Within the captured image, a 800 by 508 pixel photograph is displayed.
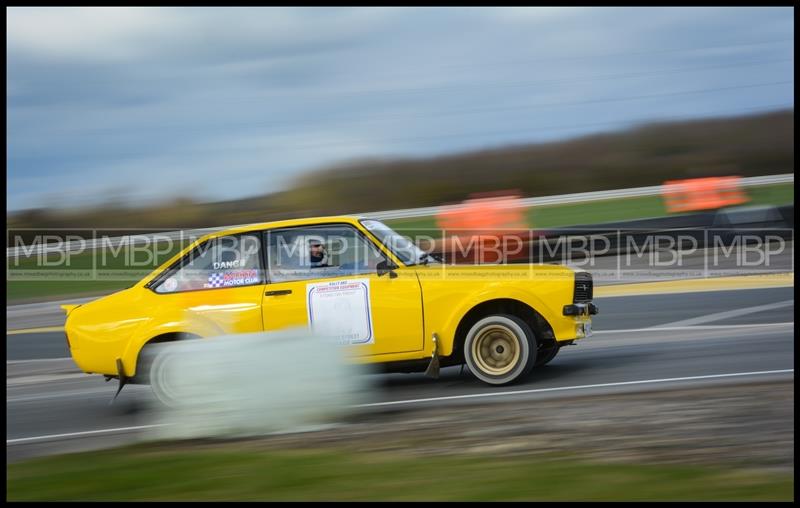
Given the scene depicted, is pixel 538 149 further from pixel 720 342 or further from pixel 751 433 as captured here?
pixel 751 433

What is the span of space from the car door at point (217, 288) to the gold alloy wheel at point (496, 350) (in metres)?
1.93

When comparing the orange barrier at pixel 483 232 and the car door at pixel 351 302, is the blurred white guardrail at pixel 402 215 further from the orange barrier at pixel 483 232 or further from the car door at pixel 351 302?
the car door at pixel 351 302

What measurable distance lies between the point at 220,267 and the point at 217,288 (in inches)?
7.9

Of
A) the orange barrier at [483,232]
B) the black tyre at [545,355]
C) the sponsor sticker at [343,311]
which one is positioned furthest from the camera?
the orange barrier at [483,232]

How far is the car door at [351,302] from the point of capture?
7312 millimetres

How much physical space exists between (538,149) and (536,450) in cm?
2494

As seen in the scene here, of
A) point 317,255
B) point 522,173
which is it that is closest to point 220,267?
point 317,255

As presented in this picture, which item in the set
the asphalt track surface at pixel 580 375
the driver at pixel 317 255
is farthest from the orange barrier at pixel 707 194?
the driver at pixel 317 255

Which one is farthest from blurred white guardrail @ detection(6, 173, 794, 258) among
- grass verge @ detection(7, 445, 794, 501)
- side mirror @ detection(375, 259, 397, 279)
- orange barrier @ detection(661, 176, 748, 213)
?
grass verge @ detection(7, 445, 794, 501)

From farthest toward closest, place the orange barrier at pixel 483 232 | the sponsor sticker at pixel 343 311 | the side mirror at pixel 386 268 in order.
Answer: the orange barrier at pixel 483 232, the side mirror at pixel 386 268, the sponsor sticker at pixel 343 311

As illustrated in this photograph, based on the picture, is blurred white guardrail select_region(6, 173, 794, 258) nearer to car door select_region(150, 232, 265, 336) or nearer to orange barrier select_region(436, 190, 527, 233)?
orange barrier select_region(436, 190, 527, 233)

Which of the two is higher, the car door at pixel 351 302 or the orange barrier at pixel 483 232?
the orange barrier at pixel 483 232

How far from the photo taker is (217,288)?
760 centimetres

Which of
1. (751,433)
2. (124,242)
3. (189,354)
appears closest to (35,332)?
(124,242)
